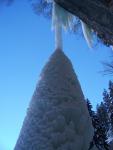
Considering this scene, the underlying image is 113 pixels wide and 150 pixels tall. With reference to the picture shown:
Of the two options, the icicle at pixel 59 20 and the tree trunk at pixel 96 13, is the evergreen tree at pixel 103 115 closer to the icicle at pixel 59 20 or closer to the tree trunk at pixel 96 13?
the icicle at pixel 59 20

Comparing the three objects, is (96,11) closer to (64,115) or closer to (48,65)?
(48,65)

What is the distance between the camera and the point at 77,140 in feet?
22.1

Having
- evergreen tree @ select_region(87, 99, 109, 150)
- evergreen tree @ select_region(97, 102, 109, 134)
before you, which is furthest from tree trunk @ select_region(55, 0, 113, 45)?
evergreen tree @ select_region(97, 102, 109, 134)

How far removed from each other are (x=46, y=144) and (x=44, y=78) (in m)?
1.45

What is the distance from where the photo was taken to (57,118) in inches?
267

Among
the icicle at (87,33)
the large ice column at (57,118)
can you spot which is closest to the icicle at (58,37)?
the icicle at (87,33)

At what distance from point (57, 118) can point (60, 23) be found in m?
2.70

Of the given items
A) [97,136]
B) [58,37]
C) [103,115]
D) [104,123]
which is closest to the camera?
[97,136]

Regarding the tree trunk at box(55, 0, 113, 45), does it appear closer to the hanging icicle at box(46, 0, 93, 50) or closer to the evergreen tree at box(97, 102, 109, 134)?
the hanging icicle at box(46, 0, 93, 50)

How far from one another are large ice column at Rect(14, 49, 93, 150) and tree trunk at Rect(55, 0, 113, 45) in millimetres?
1184

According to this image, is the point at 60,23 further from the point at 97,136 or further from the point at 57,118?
the point at 97,136

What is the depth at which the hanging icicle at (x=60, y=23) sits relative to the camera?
839cm

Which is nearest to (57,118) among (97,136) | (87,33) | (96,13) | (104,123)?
(97,136)

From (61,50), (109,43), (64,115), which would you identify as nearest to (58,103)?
(64,115)
